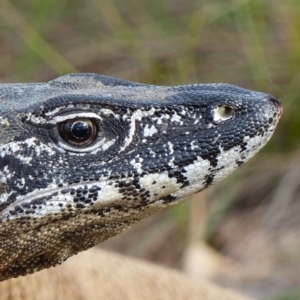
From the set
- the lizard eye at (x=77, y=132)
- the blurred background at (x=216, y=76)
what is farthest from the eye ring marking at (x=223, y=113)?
the blurred background at (x=216, y=76)

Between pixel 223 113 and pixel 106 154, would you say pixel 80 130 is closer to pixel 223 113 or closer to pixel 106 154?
pixel 106 154

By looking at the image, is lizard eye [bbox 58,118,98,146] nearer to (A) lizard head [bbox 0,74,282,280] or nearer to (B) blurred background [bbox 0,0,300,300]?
(A) lizard head [bbox 0,74,282,280]

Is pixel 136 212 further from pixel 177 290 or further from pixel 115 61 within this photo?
pixel 115 61

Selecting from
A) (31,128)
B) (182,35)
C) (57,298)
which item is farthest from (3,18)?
(31,128)

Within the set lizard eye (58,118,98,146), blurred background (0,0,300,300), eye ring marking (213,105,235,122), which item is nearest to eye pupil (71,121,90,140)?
lizard eye (58,118,98,146)

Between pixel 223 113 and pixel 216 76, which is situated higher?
pixel 216 76

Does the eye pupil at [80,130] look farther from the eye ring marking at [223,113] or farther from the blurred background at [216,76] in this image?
the blurred background at [216,76]

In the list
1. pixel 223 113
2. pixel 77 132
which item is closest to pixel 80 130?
pixel 77 132

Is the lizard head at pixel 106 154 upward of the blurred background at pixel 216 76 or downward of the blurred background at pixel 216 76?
downward
